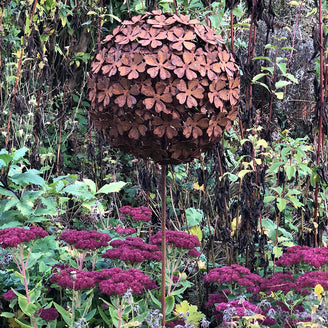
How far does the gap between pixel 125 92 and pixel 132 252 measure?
747 mm

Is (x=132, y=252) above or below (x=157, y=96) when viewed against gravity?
below

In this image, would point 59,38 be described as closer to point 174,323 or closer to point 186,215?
point 186,215

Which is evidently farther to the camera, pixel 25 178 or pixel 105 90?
pixel 25 178

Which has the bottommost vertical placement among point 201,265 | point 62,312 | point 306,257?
point 201,265

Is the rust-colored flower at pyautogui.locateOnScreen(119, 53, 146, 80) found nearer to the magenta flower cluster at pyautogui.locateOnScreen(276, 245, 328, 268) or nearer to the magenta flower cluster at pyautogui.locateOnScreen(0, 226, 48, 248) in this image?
the magenta flower cluster at pyautogui.locateOnScreen(0, 226, 48, 248)

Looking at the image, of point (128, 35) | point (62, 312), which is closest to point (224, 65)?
point (128, 35)

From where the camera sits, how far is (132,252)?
6.95 feet

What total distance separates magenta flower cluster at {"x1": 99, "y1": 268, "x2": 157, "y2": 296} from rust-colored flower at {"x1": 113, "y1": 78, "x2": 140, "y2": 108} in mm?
680

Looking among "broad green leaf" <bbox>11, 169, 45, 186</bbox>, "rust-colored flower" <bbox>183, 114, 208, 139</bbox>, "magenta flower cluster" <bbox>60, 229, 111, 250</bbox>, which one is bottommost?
"magenta flower cluster" <bbox>60, 229, 111, 250</bbox>

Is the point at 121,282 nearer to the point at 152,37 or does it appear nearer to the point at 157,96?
the point at 157,96

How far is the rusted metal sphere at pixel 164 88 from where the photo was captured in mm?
1782

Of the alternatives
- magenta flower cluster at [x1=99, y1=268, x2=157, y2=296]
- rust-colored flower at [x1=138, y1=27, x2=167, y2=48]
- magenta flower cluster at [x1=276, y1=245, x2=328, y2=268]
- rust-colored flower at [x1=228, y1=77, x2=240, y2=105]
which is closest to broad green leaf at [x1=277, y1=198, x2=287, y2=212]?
magenta flower cluster at [x1=276, y1=245, x2=328, y2=268]

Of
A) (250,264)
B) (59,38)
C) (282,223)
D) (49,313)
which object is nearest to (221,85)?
(49,313)

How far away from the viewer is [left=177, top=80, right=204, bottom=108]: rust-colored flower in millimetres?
1774
